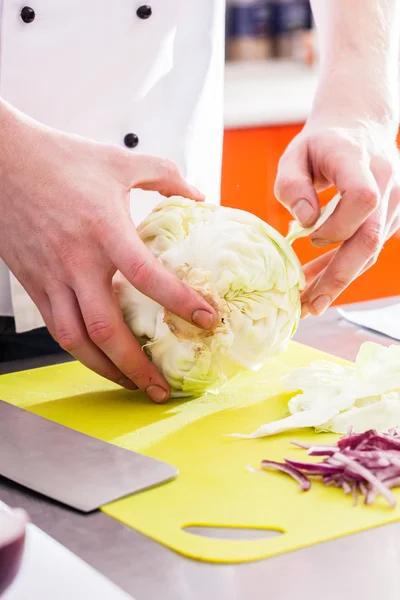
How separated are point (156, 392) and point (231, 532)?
47 cm

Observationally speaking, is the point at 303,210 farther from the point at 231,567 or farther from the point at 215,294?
the point at 231,567

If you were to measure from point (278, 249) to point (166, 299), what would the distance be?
0.25m

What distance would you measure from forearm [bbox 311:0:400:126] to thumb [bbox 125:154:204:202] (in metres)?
0.39

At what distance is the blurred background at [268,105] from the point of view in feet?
10.8

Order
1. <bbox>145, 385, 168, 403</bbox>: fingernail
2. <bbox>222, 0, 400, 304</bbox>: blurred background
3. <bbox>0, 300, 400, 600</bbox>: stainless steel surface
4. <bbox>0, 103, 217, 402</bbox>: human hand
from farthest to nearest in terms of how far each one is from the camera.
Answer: <bbox>222, 0, 400, 304</bbox>: blurred background
<bbox>145, 385, 168, 403</bbox>: fingernail
<bbox>0, 103, 217, 402</bbox>: human hand
<bbox>0, 300, 400, 600</bbox>: stainless steel surface

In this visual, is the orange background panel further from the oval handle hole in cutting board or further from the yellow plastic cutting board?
the oval handle hole in cutting board

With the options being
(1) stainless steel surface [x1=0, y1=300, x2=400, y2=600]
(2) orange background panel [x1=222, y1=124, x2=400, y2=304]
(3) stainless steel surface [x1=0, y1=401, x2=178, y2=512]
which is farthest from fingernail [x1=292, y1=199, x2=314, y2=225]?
(2) orange background panel [x1=222, y1=124, x2=400, y2=304]

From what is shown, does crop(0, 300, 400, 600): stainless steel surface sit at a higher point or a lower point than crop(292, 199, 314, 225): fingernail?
lower

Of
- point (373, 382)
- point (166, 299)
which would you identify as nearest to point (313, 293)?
point (373, 382)

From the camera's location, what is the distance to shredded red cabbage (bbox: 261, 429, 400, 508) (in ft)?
3.56

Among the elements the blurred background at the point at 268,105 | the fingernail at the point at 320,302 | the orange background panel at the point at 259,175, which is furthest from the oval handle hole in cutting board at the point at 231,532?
the orange background panel at the point at 259,175

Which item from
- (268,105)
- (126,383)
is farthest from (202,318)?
(268,105)

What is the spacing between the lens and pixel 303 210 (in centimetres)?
154

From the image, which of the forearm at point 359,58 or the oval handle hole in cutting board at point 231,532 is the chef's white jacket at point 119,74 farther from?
the oval handle hole in cutting board at point 231,532
